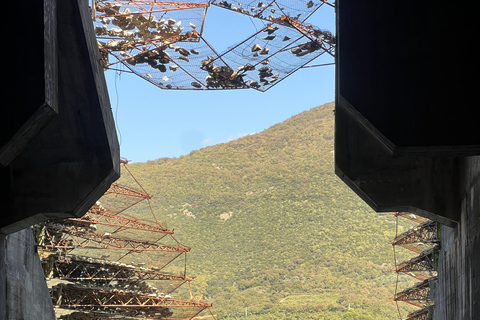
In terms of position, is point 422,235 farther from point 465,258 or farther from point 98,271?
point 465,258

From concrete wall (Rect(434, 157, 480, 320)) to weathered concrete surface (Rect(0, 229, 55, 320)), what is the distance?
956 centimetres

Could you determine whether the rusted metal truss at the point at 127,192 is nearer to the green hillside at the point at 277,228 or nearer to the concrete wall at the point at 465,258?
the concrete wall at the point at 465,258

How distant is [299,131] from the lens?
152500mm

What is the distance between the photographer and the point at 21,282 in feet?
49.9

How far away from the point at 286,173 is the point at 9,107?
417 feet

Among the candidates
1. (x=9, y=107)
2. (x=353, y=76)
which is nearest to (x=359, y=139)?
(x=353, y=76)

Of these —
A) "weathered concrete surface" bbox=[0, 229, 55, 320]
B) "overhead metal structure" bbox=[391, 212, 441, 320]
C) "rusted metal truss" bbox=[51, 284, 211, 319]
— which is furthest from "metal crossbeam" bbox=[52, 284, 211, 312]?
"weathered concrete surface" bbox=[0, 229, 55, 320]

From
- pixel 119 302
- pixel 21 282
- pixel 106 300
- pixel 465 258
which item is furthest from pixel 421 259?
pixel 21 282

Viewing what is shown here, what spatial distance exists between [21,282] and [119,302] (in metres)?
24.5

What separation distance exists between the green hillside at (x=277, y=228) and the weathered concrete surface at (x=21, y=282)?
76.1 meters

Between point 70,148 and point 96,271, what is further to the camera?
point 96,271

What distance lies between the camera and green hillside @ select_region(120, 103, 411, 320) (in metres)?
96.3

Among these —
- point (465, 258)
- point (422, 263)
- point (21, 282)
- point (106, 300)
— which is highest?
point (422, 263)

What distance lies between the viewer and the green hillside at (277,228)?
96312mm
